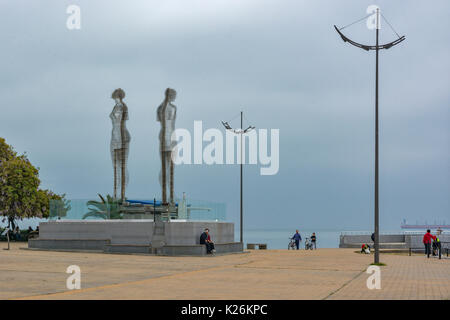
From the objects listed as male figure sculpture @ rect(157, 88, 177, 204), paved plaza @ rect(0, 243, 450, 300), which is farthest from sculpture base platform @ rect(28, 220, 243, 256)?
paved plaza @ rect(0, 243, 450, 300)

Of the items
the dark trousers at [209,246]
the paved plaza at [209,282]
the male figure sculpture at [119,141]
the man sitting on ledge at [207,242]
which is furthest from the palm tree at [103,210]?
the paved plaza at [209,282]

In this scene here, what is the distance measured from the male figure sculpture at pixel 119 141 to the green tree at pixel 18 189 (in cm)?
1153

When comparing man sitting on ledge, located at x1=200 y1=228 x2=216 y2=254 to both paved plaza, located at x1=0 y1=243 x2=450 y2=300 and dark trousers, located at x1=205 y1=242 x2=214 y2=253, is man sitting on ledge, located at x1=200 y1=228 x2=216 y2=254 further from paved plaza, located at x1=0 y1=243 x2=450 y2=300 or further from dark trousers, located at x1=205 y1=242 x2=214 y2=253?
paved plaza, located at x1=0 y1=243 x2=450 y2=300

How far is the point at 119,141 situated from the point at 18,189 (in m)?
12.5

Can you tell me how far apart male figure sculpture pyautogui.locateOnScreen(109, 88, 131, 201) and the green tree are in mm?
11535

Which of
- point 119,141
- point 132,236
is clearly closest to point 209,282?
point 132,236

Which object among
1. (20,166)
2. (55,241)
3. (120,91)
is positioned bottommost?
(55,241)

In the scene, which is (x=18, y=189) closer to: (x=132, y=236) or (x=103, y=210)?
(x=103, y=210)

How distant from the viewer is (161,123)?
38.4 m

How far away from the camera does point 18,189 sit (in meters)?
48.3

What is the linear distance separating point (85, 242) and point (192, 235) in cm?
620

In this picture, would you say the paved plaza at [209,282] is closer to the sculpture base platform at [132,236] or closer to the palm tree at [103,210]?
the sculpture base platform at [132,236]
